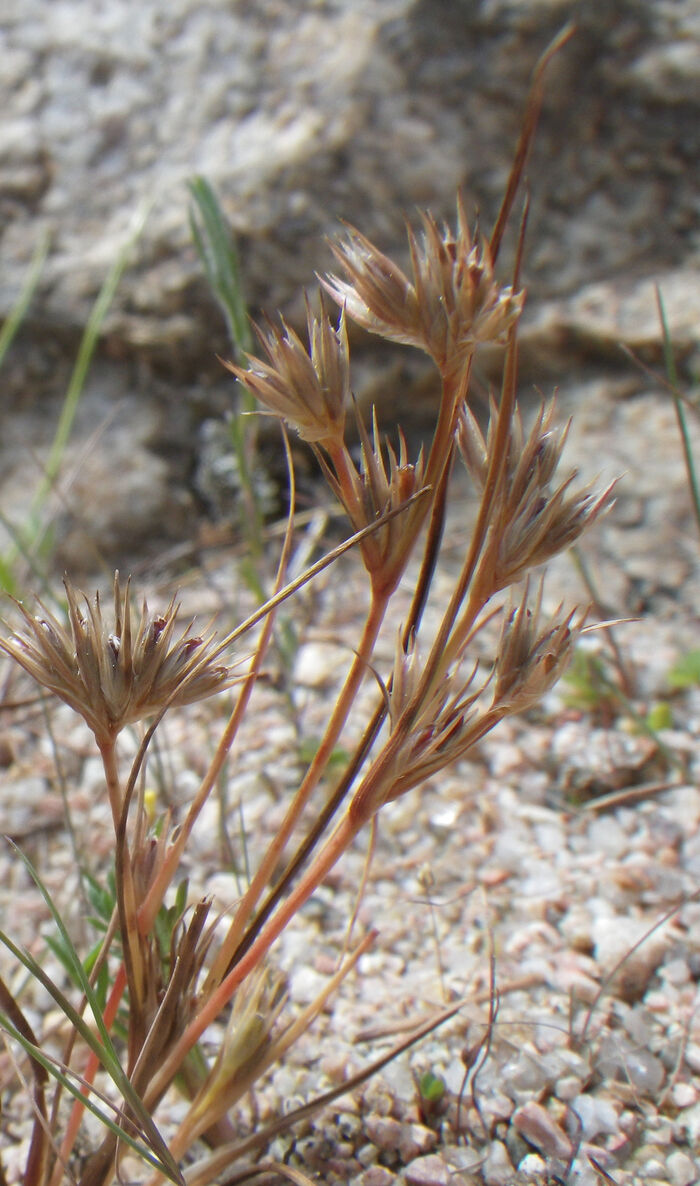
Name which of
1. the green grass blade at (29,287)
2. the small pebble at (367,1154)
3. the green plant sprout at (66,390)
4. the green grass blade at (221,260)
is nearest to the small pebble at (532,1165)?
the small pebble at (367,1154)

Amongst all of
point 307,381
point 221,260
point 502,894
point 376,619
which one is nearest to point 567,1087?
point 502,894

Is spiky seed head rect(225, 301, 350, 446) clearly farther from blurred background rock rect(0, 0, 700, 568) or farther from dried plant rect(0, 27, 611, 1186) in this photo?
blurred background rock rect(0, 0, 700, 568)

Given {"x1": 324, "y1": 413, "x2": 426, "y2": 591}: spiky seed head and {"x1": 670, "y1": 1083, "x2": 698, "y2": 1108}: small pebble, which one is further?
{"x1": 670, "y1": 1083, "x2": 698, "y2": 1108}: small pebble

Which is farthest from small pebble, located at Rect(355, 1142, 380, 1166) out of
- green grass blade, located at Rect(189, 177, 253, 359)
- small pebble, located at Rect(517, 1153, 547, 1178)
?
green grass blade, located at Rect(189, 177, 253, 359)

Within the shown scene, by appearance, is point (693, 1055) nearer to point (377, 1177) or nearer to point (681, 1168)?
point (681, 1168)

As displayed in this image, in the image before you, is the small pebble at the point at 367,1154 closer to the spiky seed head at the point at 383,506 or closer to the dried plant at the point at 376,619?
the dried plant at the point at 376,619

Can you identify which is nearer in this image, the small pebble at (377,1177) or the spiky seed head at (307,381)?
the spiky seed head at (307,381)
